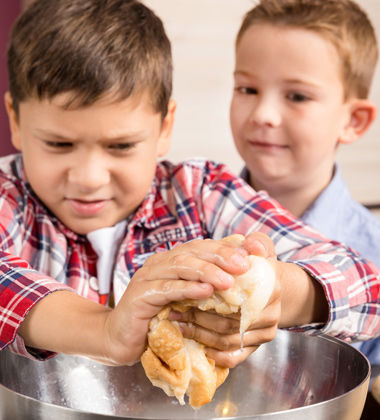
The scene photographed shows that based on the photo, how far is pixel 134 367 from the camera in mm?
783

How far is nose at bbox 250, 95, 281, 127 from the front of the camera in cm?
129

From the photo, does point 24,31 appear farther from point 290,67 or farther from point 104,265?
point 290,67

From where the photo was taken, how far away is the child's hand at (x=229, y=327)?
65 cm

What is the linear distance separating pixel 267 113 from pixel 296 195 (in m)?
0.23

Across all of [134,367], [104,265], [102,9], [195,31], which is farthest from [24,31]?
[195,31]

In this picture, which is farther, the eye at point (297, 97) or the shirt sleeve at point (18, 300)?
the eye at point (297, 97)

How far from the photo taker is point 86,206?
0.96m

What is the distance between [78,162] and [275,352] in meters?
0.37

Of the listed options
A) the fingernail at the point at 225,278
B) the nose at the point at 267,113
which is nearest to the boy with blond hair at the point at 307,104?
the nose at the point at 267,113

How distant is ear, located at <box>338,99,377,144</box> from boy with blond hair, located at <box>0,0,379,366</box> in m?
0.42

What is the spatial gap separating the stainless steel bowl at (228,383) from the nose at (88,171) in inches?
9.6

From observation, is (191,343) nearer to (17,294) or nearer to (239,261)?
(239,261)

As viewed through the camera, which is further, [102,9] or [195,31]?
[195,31]

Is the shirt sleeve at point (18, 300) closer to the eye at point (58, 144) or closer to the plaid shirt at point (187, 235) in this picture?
the plaid shirt at point (187, 235)
